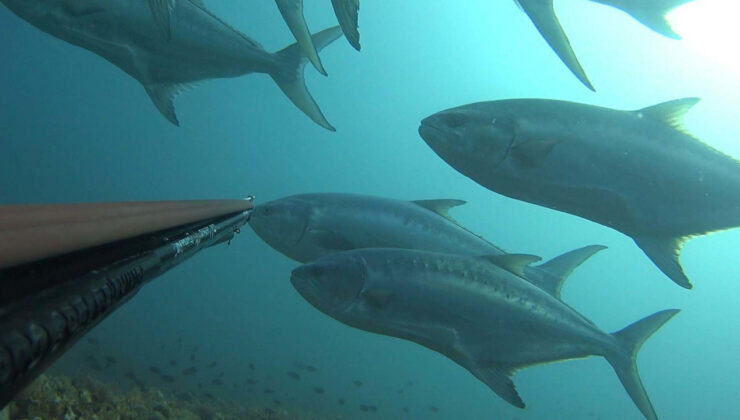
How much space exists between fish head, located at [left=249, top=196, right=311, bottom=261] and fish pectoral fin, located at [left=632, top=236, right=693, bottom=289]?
2491 mm

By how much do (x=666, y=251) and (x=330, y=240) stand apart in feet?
7.81

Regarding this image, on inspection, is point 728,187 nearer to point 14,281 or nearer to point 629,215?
point 629,215

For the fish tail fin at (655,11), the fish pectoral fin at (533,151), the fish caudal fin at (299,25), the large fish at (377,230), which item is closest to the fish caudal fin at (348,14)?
the fish caudal fin at (299,25)

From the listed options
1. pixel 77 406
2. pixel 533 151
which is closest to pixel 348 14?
pixel 533 151

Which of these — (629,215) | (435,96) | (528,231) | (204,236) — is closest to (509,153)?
(629,215)

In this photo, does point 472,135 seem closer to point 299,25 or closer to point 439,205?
point 299,25

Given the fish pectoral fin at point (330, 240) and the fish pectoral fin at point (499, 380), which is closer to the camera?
the fish pectoral fin at point (499, 380)

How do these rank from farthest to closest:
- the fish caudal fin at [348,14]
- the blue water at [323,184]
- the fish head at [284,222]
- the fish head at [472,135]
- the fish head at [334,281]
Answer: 1. the blue water at [323,184]
2. the fish head at [284,222]
3. the fish head at [334,281]
4. the fish head at [472,135]
5. the fish caudal fin at [348,14]

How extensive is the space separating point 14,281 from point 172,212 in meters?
0.74

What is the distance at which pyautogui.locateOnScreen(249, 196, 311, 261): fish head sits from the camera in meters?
4.38

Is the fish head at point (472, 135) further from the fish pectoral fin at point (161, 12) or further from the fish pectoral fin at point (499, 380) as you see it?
the fish pectoral fin at point (161, 12)

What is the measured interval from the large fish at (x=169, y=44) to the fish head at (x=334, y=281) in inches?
37.4

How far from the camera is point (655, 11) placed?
9.70ft

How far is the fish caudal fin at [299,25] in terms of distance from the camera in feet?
9.05
